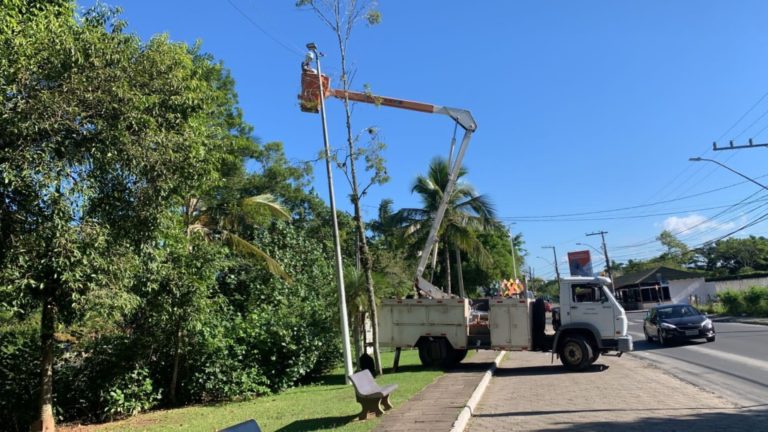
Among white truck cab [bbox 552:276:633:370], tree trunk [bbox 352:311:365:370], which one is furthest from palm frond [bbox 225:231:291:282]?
white truck cab [bbox 552:276:633:370]

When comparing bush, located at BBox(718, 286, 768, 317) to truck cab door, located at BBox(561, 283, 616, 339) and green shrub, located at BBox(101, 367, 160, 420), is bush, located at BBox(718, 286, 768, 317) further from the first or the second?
green shrub, located at BBox(101, 367, 160, 420)

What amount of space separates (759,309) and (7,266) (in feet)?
124

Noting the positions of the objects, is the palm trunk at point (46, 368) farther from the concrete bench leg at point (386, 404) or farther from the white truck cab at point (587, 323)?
the white truck cab at point (587, 323)

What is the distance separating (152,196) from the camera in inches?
348

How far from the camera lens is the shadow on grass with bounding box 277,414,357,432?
8.50m

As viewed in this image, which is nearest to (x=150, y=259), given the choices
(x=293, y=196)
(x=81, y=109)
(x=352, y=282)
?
(x=81, y=109)

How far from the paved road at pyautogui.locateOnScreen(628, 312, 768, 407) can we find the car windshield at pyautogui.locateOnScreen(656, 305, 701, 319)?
1.13 m

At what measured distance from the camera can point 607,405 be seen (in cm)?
977

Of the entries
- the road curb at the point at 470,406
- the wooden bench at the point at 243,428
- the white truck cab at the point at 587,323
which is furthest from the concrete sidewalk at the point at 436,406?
the wooden bench at the point at 243,428

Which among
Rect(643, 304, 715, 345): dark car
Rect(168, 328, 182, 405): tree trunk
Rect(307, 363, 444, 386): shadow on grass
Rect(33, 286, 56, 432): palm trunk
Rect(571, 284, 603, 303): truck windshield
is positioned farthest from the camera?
Rect(643, 304, 715, 345): dark car

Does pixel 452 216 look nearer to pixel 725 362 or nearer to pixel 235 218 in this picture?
pixel 235 218

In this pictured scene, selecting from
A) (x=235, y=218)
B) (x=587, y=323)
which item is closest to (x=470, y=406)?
(x=587, y=323)

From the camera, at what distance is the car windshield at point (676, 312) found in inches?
857

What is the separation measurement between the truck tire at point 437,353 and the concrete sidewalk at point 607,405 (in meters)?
2.10
